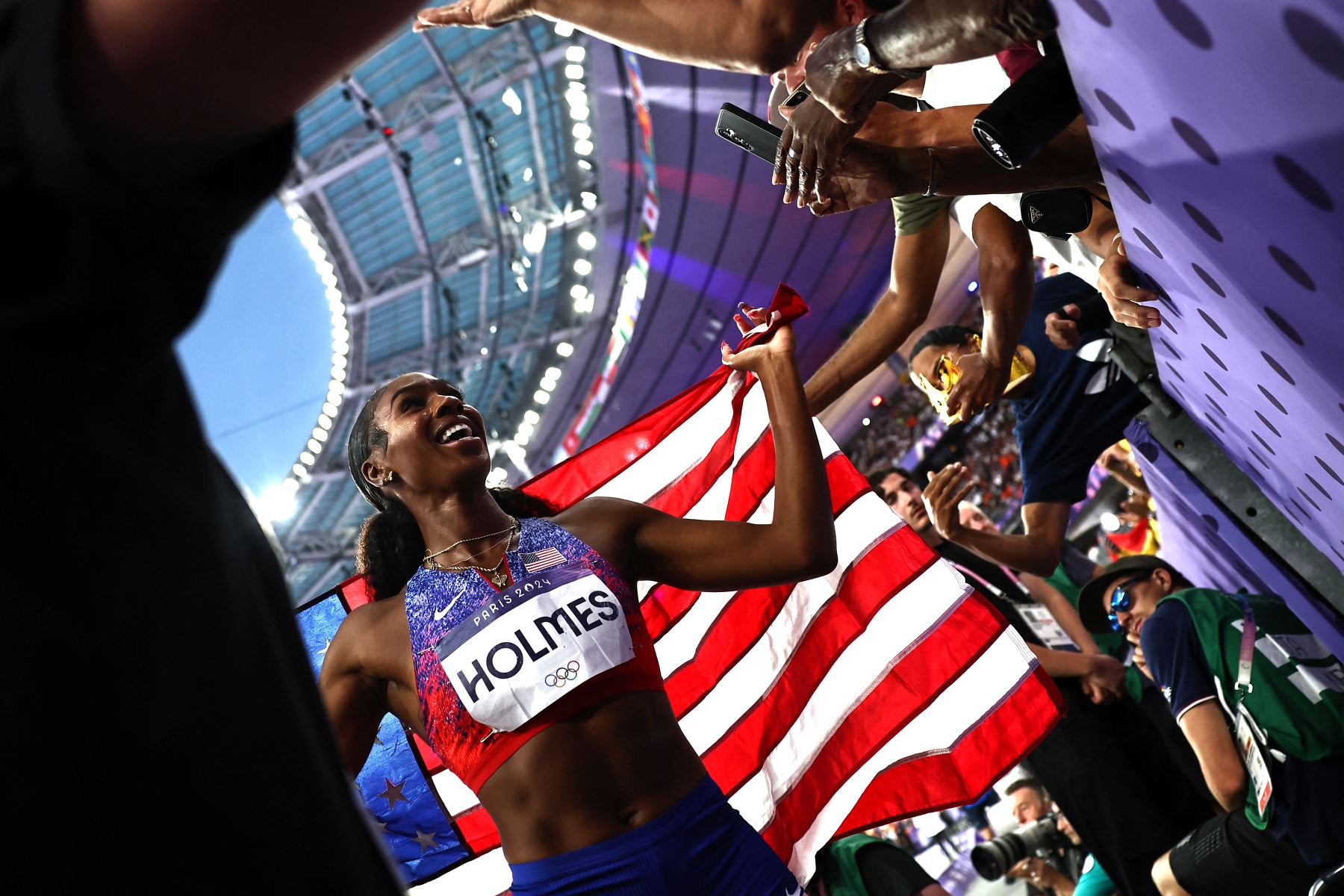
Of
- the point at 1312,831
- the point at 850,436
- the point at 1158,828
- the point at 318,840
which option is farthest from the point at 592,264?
the point at 318,840

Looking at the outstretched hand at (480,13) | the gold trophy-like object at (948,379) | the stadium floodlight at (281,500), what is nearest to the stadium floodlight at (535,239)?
the stadium floodlight at (281,500)

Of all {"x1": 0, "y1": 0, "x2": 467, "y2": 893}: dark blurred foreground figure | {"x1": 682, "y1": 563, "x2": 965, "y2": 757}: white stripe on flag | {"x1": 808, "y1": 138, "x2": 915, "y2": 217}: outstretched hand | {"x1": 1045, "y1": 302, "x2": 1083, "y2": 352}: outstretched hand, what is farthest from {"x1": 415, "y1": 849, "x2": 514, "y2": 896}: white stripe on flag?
{"x1": 0, "y1": 0, "x2": 467, "y2": 893}: dark blurred foreground figure

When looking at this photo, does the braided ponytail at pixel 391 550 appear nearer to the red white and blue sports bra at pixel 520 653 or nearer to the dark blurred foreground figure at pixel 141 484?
the red white and blue sports bra at pixel 520 653

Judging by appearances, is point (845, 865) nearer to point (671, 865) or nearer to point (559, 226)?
point (671, 865)

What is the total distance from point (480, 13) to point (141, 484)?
6.43 feet

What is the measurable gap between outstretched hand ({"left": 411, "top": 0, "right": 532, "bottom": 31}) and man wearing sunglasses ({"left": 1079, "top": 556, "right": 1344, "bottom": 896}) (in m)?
2.55

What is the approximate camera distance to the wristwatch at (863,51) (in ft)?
5.73

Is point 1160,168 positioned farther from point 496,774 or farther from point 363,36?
point 496,774

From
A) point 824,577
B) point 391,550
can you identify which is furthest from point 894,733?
point 391,550

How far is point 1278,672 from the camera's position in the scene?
317 centimetres

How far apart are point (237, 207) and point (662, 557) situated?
2150 millimetres

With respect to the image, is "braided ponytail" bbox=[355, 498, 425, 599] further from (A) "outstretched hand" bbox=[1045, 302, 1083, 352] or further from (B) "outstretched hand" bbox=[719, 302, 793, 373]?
(A) "outstretched hand" bbox=[1045, 302, 1083, 352]

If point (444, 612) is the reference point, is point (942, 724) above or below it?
below

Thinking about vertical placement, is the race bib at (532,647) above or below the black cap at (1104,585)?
above
